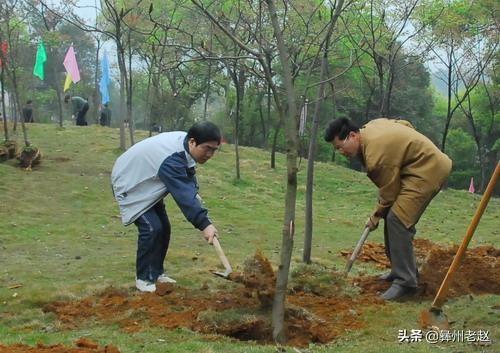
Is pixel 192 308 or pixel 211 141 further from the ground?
pixel 211 141

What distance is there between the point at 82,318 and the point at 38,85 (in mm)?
49151

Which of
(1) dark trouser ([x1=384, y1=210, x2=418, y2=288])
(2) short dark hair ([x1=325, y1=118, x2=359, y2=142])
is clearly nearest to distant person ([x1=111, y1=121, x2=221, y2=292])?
(2) short dark hair ([x1=325, y1=118, x2=359, y2=142])

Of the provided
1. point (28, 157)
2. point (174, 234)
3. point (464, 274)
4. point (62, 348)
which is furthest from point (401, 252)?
point (28, 157)

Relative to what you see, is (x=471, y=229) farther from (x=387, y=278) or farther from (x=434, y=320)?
(x=387, y=278)

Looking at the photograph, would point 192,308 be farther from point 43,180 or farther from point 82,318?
point 43,180

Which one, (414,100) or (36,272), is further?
(414,100)

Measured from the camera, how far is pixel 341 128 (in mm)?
5633

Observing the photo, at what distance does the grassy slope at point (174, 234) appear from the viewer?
445 cm

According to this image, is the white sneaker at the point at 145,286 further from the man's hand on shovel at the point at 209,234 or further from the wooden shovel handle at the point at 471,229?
the wooden shovel handle at the point at 471,229

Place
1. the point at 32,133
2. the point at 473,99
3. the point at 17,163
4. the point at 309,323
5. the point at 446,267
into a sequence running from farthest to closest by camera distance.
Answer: the point at 473,99 < the point at 32,133 < the point at 17,163 < the point at 446,267 < the point at 309,323

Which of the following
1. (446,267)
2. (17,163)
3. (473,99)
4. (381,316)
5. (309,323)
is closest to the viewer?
(309,323)

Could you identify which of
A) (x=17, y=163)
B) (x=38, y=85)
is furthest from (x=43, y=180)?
(x=38, y=85)

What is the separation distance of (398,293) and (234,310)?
1562mm

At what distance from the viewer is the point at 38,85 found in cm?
5094
